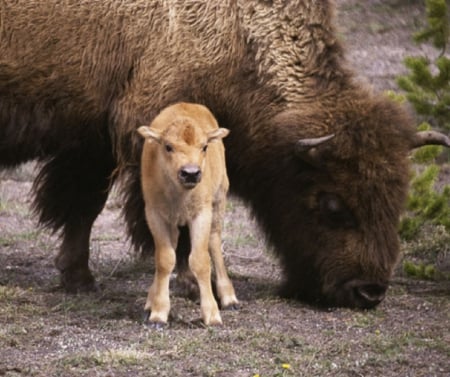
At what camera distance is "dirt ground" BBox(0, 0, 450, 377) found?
6.30m

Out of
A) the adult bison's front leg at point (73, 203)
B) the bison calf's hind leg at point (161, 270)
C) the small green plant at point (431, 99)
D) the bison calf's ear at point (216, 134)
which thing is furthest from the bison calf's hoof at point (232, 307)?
the small green plant at point (431, 99)

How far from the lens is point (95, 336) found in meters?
6.92

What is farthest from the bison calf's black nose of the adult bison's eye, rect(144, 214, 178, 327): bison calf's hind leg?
the adult bison's eye

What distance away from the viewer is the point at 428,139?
26.8 ft

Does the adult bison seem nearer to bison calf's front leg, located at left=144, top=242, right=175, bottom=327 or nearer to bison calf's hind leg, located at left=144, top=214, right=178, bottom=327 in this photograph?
bison calf's hind leg, located at left=144, top=214, right=178, bottom=327

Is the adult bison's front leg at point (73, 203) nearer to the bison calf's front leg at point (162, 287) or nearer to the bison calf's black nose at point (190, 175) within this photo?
the bison calf's front leg at point (162, 287)

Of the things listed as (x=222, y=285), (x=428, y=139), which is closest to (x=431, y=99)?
(x=428, y=139)

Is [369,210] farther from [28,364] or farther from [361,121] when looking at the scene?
[28,364]

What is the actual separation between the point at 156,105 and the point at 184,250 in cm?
104

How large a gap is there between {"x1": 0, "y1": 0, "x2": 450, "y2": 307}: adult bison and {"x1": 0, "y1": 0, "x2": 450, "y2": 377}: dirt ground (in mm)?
465

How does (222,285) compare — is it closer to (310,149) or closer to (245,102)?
(310,149)

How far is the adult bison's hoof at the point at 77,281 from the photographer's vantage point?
8641 millimetres

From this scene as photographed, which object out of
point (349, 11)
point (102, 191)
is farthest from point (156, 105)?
point (349, 11)

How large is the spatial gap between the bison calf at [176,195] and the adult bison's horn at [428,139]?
1402mm
